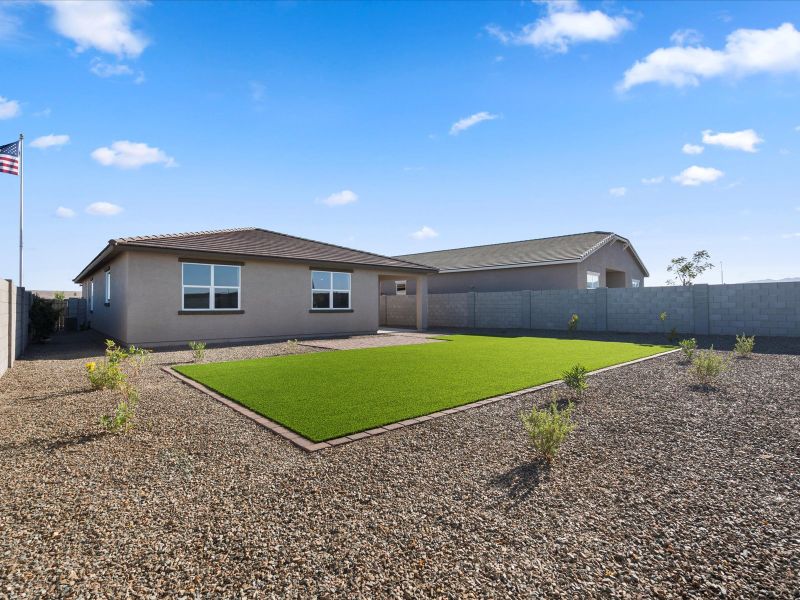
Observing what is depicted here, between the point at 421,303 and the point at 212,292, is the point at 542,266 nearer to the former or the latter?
the point at 421,303

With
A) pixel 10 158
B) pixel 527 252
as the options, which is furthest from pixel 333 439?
pixel 527 252

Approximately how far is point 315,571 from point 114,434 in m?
3.79

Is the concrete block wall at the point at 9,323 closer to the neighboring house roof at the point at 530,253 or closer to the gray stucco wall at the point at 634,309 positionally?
Answer: the gray stucco wall at the point at 634,309

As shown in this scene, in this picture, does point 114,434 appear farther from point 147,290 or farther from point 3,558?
point 147,290

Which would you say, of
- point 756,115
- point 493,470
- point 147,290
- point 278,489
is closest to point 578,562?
point 493,470

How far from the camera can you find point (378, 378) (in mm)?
8031

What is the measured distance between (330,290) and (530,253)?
14029 millimetres

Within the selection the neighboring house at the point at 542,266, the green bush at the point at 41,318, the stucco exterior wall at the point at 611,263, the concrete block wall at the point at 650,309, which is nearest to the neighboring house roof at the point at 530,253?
the neighboring house at the point at 542,266

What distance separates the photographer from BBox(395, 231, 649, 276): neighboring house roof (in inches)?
893

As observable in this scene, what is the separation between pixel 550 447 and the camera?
4.02 meters

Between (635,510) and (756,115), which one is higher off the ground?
(756,115)

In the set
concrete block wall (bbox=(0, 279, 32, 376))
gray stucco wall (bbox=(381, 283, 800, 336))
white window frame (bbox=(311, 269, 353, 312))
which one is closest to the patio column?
gray stucco wall (bbox=(381, 283, 800, 336))

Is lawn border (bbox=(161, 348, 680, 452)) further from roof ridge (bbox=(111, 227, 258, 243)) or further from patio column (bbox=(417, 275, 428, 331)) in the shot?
patio column (bbox=(417, 275, 428, 331))

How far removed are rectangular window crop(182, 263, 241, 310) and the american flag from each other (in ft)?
28.7
